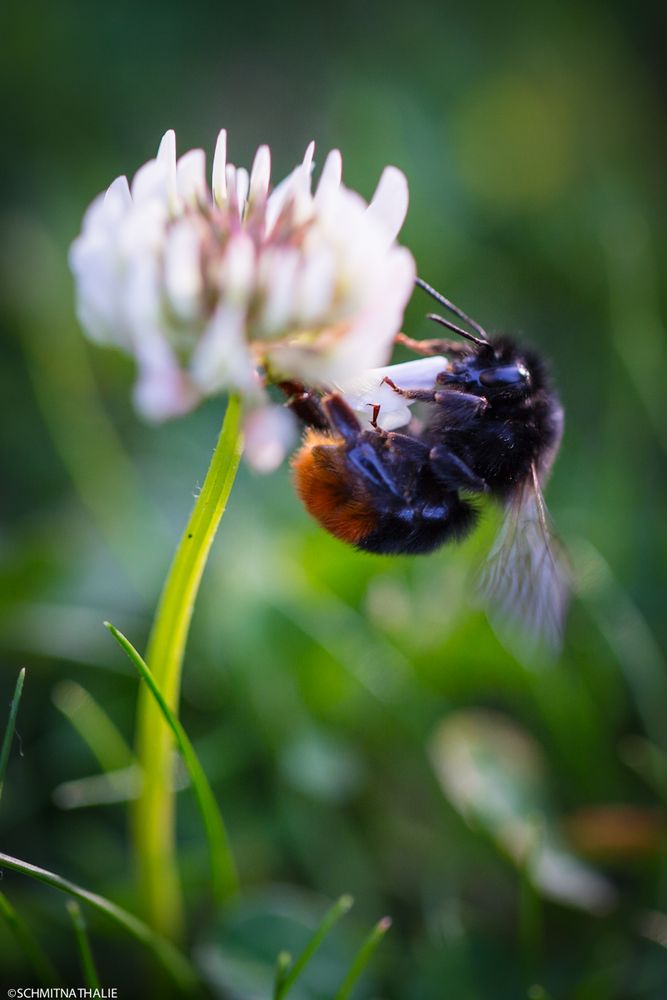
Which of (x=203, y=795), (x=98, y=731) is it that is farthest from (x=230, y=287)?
(x=98, y=731)

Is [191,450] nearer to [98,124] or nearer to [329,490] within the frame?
[98,124]

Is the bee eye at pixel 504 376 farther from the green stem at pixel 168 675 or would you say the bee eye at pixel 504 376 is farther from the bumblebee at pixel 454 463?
the green stem at pixel 168 675

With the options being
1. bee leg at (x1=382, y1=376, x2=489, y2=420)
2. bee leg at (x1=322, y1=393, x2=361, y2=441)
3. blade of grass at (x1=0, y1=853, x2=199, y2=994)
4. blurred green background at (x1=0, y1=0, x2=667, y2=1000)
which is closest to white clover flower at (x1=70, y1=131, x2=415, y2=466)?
bee leg at (x1=322, y1=393, x2=361, y2=441)

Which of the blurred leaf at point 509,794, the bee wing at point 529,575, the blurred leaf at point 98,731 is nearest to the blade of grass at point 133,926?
the blurred leaf at point 98,731

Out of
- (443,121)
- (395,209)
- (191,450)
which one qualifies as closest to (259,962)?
(395,209)

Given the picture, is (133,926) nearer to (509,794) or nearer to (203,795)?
(203,795)

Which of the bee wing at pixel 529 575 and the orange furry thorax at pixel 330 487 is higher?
the orange furry thorax at pixel 330 487

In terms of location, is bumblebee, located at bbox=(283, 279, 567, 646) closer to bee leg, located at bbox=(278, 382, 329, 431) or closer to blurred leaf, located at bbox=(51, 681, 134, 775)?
bee leg, located at bbox=(278, 382, 329, 431)
